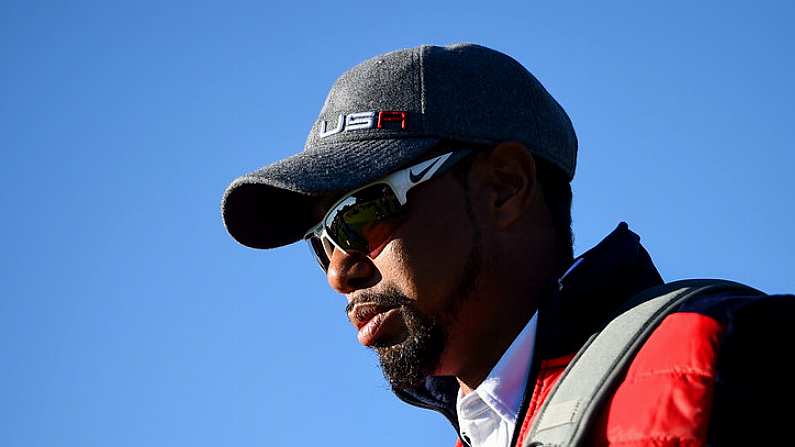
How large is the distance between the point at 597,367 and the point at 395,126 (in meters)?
1.39

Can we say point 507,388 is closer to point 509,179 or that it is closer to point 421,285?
point 421,285

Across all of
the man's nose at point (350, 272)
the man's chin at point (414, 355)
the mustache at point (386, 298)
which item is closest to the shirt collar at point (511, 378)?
the man's chin at point (414, 355)

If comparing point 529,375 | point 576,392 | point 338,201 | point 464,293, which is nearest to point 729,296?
point 576,392

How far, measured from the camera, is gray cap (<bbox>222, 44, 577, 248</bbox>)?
4.26m

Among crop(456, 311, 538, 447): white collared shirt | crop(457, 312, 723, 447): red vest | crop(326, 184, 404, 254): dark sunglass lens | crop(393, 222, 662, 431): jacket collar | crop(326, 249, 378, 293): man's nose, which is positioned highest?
crop(326, 184, 404, 254): dark sunglass lens

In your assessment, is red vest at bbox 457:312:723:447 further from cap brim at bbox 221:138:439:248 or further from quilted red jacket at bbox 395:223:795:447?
cap brim at bbox 221:138:439:248

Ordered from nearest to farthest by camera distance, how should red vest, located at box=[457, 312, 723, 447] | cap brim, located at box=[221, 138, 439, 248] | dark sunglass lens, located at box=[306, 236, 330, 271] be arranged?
red vest, located at box=[457, 312, 723, 447] < cap brim, located at box=[221, 138, 439, 248] < dark sunglass lens, located at box=[306, 236, 330, 271]

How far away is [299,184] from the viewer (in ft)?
13.6

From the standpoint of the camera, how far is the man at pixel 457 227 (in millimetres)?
4070

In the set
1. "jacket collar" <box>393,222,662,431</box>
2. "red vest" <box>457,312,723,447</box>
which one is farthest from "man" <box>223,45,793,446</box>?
"red vest" <box>457,312,723,447</box>

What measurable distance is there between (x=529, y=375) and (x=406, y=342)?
501mm

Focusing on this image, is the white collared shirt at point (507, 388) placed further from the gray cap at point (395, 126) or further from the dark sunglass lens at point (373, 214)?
the gray cap at point (395, 126)

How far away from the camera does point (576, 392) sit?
132 inches

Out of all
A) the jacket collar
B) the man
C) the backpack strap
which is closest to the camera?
the backpack strap
